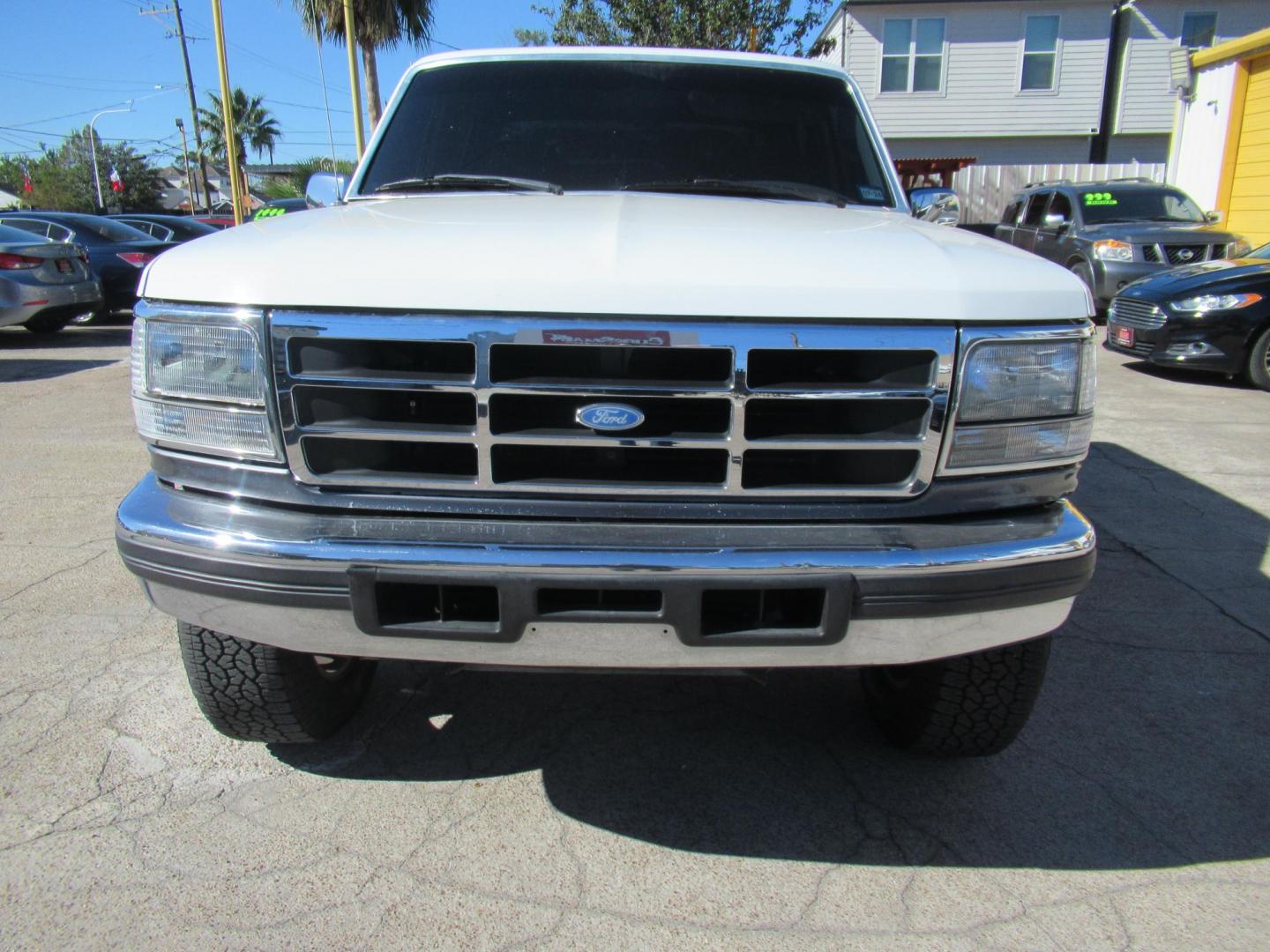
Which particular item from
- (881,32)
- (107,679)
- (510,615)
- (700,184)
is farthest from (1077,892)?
(881,32)

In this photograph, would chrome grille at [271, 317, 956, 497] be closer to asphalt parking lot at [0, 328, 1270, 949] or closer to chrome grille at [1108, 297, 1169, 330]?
asphalt parking lot at [0, 328, 1270, 949]

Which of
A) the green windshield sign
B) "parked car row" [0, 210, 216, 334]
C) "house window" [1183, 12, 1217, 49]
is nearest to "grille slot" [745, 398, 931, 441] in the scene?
"parked car row" [0, 210, 216, 334]

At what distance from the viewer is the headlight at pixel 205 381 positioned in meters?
1.92

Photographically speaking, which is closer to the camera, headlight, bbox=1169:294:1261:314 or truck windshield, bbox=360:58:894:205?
truck windshield, bbox=360:58:894:205

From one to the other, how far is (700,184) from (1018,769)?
1.92 meters

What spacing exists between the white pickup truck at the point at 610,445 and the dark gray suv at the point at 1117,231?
29.2ft

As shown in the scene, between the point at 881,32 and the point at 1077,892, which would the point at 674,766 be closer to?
the point at 1077,892

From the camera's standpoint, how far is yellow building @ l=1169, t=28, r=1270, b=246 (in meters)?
13.4

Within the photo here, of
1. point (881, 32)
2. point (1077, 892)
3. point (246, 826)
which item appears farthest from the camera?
point (881, 32)

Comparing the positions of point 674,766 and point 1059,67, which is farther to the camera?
point 1059,67

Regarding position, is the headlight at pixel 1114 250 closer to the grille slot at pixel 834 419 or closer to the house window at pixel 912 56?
the grille slot at pixel 834 419

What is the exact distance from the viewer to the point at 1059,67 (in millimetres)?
23031

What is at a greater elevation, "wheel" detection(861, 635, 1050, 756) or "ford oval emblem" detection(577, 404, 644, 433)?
"ford oval emblem" detection(577, 404, 644, 433)

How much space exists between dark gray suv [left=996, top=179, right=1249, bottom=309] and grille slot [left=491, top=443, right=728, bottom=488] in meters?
9.09
